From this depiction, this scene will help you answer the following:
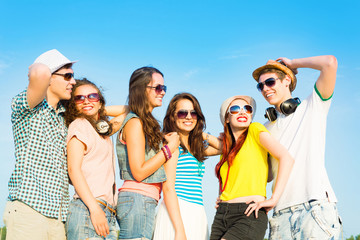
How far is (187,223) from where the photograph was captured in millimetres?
5191

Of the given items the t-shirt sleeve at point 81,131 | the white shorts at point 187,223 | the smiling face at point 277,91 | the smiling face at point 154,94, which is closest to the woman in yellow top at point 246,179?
the white shorts at point 187,223

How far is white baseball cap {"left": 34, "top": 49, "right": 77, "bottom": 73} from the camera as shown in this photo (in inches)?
202

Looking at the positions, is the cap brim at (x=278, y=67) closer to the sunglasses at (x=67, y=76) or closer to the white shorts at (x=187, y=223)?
the white shorts at (x=187, y=223)

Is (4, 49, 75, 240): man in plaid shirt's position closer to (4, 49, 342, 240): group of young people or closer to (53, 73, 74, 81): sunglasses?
(4, 49, 342, 240): group of young people

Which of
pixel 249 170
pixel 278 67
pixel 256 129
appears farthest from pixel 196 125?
pixel 278 67

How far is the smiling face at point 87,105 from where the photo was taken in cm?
Answer: 542

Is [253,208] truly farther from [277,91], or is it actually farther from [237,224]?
[277,91]

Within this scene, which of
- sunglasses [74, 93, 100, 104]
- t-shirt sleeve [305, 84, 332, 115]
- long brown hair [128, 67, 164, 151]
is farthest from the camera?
sunglasses [74, 93, 100, 104]

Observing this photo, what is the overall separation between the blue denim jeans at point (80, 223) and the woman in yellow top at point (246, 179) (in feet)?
5.12

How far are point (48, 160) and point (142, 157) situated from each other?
1.22 metres

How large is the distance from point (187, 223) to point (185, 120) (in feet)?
5.31

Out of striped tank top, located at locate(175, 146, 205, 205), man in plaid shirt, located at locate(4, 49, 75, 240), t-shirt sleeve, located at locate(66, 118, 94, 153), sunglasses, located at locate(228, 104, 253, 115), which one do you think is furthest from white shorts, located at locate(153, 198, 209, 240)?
sunglasses, located at locate(228, 104, 253, 115)

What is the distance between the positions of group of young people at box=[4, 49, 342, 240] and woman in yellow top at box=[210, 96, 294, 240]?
1cm

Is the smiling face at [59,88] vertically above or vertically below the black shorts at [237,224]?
above
